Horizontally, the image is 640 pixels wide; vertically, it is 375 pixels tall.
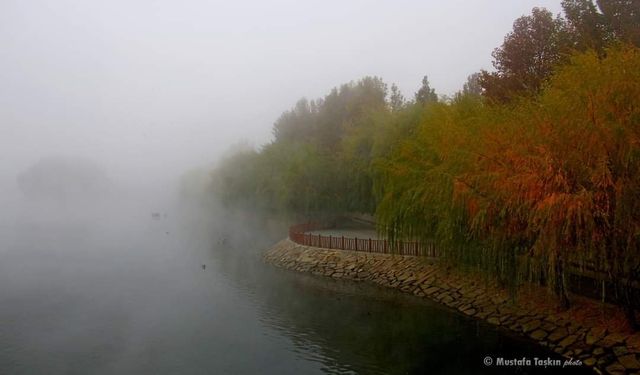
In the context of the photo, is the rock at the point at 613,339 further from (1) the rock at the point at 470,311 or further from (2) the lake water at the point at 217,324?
(1) the rock at the point at 470,311

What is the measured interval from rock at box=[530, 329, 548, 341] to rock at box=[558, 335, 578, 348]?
29.6 inches

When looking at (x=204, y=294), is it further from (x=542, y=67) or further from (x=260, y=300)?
(x=542, y=67)

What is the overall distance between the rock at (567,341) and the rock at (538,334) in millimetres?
751

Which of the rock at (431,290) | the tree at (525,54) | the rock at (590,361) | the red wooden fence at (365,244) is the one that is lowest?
the rock at (590,361)

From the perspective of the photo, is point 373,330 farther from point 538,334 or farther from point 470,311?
point 538,334

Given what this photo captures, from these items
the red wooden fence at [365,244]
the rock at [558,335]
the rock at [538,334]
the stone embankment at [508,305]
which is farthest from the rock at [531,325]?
the red wooden fence at [365,244]

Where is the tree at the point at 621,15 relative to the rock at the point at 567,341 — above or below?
above

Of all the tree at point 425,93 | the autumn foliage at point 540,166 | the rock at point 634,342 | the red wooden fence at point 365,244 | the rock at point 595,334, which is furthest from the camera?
the tree at point 425,93

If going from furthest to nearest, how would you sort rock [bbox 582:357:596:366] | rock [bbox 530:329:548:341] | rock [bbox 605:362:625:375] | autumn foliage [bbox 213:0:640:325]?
rock [bbox 530:329:548:341] → rock [bbox 582:357:596:366] → rock [bbox 605:362:625:375] → autumn foliage [bbox 213:0:640:325]

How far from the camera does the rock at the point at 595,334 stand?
1497cm

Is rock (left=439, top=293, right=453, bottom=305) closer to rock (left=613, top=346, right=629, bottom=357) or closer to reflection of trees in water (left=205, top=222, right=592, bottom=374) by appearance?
reflection of trees in water (left=205, top=222, right=592, bottom=374)

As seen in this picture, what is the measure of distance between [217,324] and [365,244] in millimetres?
10945

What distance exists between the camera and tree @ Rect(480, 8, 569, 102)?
87.1 feet

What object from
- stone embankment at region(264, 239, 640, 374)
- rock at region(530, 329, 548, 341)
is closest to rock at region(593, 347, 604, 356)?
stone embankment at region(264, 239, 640, 374)
